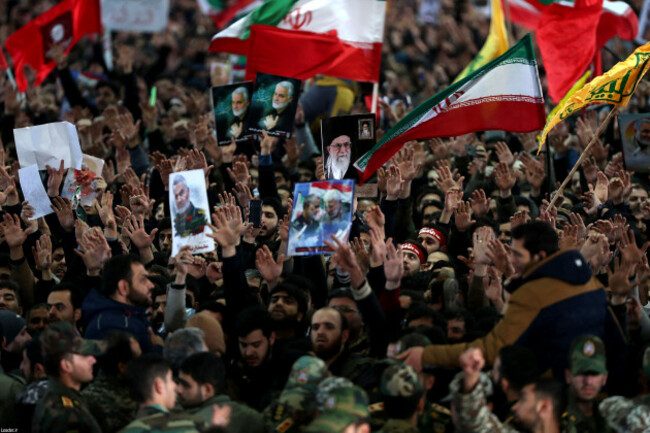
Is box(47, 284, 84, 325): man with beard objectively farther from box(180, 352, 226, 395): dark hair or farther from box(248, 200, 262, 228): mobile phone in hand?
box(248, 200, 262, 228): mobile phone in hand

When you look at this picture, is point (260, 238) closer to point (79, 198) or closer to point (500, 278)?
point (79, 198)

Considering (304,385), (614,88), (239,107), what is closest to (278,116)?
(239,107)

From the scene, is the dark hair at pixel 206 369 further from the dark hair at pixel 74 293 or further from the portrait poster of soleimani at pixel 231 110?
the portrait poster of soleimani at pixel 231 110

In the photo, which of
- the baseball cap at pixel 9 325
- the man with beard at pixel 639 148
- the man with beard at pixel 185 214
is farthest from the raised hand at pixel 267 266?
the man with beard at pixel 639 148

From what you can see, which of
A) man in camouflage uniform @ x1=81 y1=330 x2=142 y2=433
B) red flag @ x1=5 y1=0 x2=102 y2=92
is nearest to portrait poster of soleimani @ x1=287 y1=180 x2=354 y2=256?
man in camouflage uniform @ x1=81 y1=330 x2=142 y2=433

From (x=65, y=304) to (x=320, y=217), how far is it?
2020mm

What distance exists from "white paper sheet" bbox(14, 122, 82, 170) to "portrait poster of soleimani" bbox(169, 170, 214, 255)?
6.34 ft

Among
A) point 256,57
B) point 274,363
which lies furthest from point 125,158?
point 274,363

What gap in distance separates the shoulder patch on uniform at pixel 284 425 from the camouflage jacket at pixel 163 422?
0.47 metres

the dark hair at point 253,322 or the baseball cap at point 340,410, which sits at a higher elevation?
the baseball cap at point 340,410

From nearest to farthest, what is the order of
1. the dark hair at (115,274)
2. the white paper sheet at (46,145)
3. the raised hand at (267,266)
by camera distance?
the dark hair at (115,274) < the raised hand at (267,266) < the white paper sheet at (46,145)

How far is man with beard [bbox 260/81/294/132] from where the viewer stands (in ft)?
35.4

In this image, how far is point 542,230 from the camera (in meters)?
6.74

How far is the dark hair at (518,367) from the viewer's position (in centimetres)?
596
